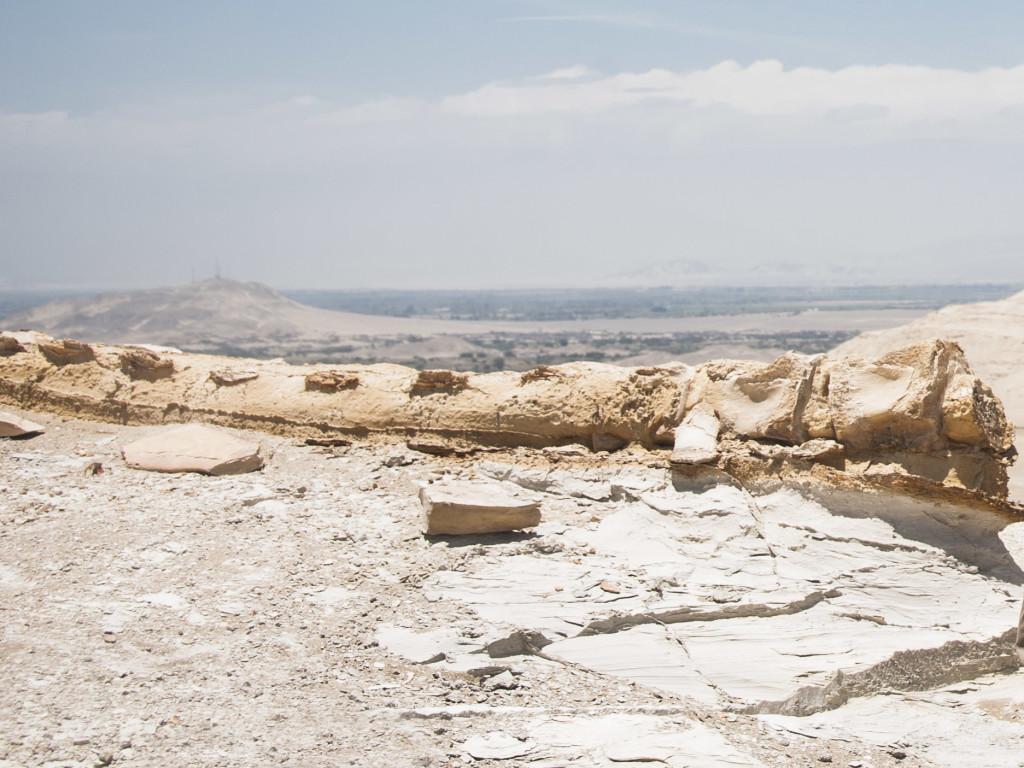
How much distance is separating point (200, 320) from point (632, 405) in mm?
53184

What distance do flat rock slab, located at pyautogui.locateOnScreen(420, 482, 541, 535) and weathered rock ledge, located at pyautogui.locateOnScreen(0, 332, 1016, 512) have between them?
1.20m

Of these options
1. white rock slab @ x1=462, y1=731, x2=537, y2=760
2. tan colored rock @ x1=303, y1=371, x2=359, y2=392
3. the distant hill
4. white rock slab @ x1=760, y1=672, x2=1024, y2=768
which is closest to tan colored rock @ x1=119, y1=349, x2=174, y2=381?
tan colored rock @ x1=303, y1=371, x2=359, y2=392

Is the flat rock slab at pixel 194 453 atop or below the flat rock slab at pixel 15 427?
below

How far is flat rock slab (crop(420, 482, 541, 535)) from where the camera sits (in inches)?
235

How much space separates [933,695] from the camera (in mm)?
5039

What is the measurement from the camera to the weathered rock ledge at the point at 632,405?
6207 mm

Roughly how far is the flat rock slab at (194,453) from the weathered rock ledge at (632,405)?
0.61m

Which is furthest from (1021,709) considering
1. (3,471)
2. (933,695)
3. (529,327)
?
(529,327)

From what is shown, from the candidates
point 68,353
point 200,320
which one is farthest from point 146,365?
point 200,320

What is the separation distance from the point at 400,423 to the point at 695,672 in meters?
3.61

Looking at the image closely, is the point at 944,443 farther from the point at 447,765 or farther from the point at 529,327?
the point at 529,327

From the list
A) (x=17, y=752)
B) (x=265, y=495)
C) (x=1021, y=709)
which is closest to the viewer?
(x=17, y=752)

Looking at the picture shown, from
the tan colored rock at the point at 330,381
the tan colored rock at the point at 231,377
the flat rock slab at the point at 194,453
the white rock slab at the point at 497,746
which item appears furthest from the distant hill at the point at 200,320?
the white rock slab at the point at 497,746

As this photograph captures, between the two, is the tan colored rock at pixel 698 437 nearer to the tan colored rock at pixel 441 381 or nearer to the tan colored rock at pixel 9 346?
the tan colored rock at pixel 441 381
